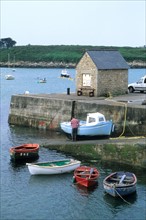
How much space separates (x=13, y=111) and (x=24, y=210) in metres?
23.1

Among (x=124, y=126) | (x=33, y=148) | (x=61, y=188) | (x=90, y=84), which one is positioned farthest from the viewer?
(x=90, y=84)

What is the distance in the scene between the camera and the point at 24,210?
2500 centimetres

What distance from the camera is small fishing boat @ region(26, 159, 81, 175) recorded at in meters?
30.0

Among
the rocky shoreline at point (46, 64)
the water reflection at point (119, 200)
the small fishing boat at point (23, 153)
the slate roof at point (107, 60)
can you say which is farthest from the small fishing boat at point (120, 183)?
the rocky shoreline at point (46, 64)

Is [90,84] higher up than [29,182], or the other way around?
[90,84]

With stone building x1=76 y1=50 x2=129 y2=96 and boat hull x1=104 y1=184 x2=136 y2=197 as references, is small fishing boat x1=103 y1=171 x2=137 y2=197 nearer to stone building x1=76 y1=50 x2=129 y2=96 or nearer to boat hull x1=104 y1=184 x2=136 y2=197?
boat hull x1=104 y1=184 x2=136 y2=197

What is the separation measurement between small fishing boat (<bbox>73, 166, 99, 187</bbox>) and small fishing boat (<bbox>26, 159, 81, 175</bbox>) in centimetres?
109

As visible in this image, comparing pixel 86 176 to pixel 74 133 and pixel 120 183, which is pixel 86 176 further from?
pixel 74 133

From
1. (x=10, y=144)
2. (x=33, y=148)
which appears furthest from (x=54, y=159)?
(x=10, y=144)

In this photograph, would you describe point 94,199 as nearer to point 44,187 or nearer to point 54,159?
point 44,187

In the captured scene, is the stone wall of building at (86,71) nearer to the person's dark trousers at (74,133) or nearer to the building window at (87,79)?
the building window at (87,79)

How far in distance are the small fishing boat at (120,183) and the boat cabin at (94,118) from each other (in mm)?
8876

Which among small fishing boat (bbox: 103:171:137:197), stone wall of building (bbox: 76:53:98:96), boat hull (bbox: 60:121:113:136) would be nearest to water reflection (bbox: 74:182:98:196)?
small fishing boat (bbox: 103:171:137:197)

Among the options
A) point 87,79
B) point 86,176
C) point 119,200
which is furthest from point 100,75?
point 119,200
